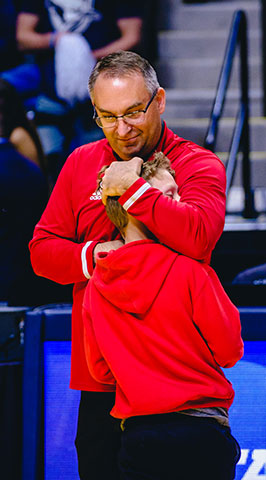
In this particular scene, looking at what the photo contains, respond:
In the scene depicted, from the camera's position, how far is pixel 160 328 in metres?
1.67

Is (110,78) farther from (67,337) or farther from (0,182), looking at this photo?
(0,182)

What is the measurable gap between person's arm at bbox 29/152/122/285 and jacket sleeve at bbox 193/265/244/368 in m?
0.31

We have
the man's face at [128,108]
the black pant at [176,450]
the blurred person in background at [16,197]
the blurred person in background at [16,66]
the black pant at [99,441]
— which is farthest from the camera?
the blurred person in background at [16,66]

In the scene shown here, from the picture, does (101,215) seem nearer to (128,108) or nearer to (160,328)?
(128,108)

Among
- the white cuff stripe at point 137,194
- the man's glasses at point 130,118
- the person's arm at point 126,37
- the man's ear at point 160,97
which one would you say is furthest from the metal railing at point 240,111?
the white cuff stripe at point 137,194

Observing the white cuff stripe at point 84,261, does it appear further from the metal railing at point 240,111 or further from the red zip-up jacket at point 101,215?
the metal railing at point 240,111

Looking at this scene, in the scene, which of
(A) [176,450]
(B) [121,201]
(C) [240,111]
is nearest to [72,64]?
(C) [240,111]

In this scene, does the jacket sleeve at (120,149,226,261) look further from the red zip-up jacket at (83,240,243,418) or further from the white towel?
the white towel

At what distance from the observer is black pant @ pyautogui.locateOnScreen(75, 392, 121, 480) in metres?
1.98

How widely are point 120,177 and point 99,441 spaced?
82 centimetres

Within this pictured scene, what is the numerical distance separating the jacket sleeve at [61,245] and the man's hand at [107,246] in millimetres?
26

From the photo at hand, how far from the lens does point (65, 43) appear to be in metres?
5.51

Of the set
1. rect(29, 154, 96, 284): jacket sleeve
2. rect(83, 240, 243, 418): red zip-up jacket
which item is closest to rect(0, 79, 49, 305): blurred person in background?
rect(29, 154, 96, 284): jacket sleeve

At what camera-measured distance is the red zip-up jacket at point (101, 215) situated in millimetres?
1677
